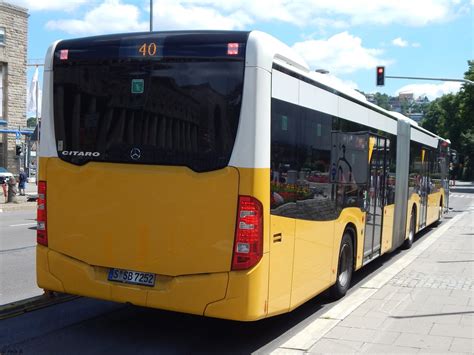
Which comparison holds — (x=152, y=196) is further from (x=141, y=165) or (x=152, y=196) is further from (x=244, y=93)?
(x=244, y=93)

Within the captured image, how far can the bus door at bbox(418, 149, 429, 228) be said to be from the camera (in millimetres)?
14344

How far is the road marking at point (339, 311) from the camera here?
5.52m

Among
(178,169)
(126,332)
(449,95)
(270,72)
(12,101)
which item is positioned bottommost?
(126,332)

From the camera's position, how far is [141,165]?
5234mm

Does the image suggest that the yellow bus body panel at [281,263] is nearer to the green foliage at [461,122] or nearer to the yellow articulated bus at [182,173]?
the yellow articulated bus at [182,173]

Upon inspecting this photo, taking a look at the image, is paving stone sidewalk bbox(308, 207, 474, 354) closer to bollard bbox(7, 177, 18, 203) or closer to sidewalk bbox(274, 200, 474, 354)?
sidewalk bbox(274, 200, 474, 354)

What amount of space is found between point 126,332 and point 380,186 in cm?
555

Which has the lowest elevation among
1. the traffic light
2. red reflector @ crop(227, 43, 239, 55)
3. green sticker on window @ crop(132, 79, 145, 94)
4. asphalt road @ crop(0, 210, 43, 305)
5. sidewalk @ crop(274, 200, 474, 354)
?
asphalt road @ crop(0, 210, 43, 305)

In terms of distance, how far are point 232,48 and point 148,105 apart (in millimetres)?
983

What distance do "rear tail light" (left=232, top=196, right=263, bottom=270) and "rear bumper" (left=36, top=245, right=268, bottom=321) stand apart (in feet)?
0.31

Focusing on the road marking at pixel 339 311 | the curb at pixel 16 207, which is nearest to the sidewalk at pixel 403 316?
the road marking at pixel 339 311

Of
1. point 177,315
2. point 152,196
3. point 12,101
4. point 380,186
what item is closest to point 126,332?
point 177,315

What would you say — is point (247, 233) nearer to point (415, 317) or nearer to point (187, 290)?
point (187, 290)

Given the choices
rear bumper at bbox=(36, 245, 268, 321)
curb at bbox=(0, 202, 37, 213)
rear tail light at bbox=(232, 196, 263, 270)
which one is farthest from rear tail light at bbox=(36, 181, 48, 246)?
curb at bbox=(0, 202, 37, 213)
